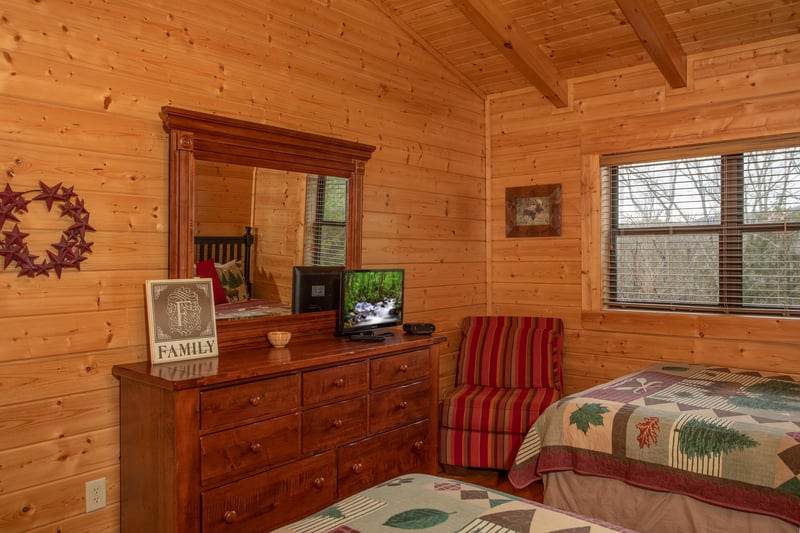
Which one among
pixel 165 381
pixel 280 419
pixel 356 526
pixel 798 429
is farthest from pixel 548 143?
pixel 356 526

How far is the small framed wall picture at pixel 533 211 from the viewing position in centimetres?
432

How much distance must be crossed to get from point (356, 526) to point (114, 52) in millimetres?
2062

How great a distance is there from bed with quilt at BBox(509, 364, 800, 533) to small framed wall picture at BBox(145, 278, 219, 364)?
5.05 feet

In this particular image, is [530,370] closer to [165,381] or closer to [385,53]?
[385,53]

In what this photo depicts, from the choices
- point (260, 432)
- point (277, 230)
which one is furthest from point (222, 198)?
point (260, 432)

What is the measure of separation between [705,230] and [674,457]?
182cm

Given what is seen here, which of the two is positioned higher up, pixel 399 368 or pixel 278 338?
pixel 278 338

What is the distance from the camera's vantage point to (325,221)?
3.35m

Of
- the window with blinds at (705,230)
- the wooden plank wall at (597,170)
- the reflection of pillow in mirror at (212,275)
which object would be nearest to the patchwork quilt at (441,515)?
the reflection of pillow in mirror at (212,275)

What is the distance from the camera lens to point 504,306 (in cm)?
457

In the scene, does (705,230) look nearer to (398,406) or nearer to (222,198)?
(398,406)

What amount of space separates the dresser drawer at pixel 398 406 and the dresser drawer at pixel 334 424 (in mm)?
71

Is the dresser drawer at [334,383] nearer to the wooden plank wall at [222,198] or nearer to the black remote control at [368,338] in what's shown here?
the black remote control at [368,338]

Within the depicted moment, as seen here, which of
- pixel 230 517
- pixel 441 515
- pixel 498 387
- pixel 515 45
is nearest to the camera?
pixel 441 515
